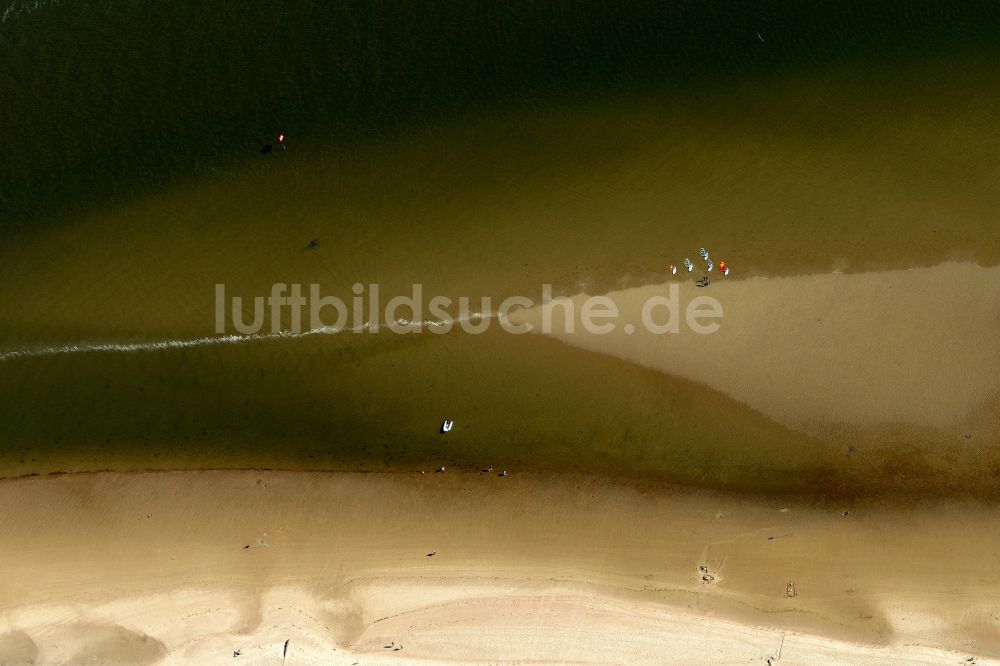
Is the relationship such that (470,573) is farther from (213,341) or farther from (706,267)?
(706,267)

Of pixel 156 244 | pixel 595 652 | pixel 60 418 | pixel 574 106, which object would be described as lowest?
pixel 595 652

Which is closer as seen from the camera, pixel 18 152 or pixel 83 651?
pixel 83 651

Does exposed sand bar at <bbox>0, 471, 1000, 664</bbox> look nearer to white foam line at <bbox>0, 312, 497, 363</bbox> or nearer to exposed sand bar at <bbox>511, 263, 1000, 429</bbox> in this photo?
exposed sand bar at <bbox>511, 263, 1000, 429</bbox>

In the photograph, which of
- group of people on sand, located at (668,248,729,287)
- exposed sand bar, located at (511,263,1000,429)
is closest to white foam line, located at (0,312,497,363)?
exposed sand bar, located at (511,263,1000,429)

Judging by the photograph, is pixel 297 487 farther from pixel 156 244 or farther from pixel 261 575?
pixel 156 244

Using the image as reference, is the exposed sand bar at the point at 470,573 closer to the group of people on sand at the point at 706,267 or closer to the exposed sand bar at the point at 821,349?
the exposed sand bar at the point at 821,349

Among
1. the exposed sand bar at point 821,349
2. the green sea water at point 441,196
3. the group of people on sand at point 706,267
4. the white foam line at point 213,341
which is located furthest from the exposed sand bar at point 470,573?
the group of people on sand at point 706,267

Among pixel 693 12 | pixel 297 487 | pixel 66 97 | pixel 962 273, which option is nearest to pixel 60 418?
pixel 297 487
